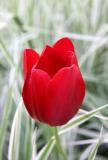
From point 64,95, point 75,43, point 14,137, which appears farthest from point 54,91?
point 75,43

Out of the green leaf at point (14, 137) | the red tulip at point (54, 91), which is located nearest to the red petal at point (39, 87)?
the red tulip at point (54, 91)

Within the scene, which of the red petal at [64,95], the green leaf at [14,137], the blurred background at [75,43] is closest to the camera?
the red petal at [64,95]

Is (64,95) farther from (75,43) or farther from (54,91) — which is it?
(75,43)

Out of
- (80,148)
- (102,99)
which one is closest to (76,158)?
(80,148)

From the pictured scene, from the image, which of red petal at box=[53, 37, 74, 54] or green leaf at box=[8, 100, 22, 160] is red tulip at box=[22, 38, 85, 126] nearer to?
red petal at box=[53, 37, 74, 54]

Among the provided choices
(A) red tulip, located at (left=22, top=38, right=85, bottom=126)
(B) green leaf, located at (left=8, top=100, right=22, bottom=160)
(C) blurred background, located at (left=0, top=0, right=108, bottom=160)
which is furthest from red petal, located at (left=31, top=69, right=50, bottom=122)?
(C) blurred background, located at (left=0, top=0, right=108, bottom=160)

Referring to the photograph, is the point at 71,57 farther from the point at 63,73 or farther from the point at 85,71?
the point at 85,71

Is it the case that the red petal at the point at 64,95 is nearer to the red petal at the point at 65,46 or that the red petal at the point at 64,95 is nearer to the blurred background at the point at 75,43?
the red petal at the point at 65,46
